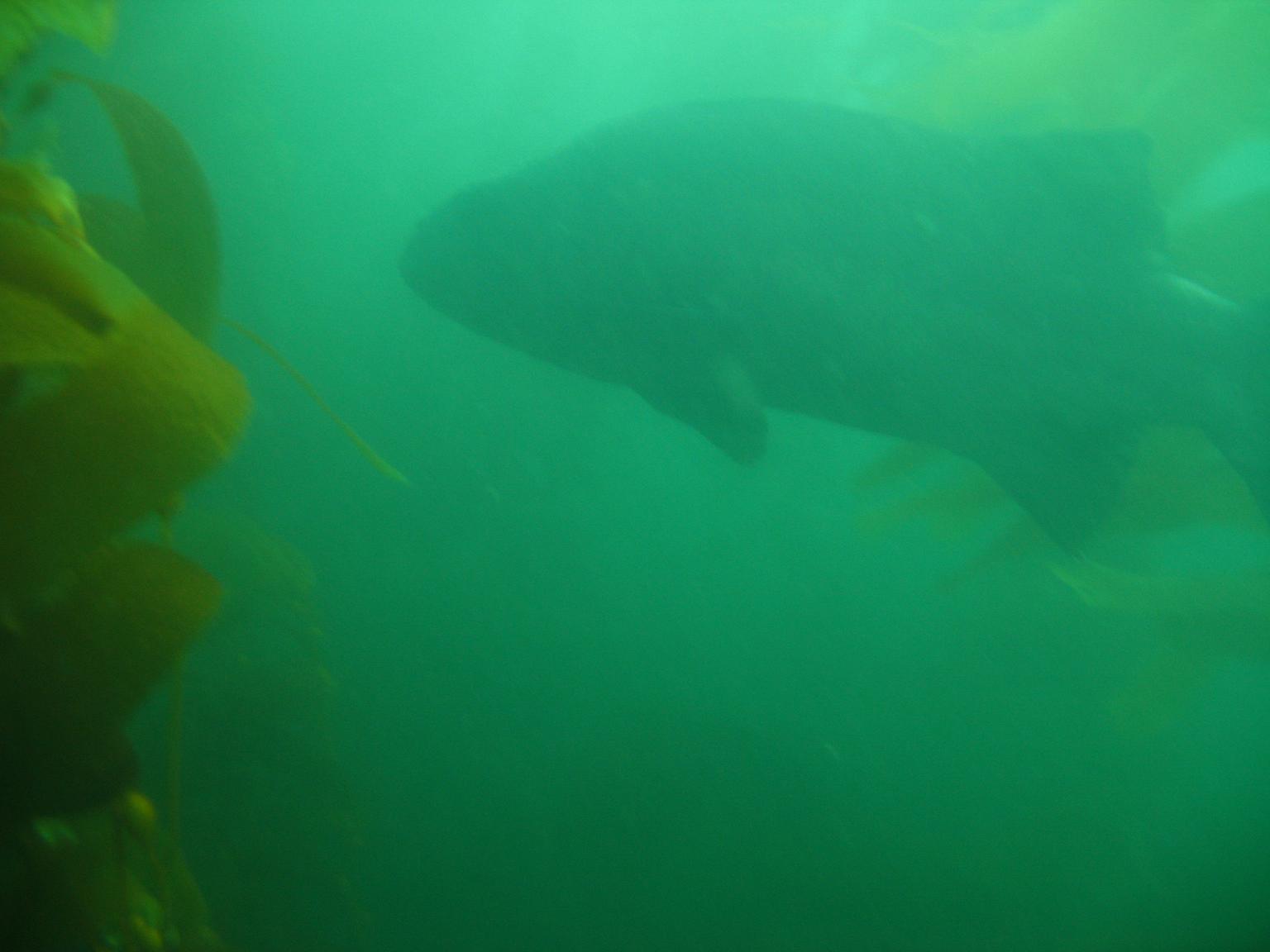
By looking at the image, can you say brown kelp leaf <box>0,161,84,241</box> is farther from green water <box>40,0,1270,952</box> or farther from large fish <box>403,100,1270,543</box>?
green water <box>40,0,1270,952</box>

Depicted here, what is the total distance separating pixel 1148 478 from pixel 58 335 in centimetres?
499

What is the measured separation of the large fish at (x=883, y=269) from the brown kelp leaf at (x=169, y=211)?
201 cm

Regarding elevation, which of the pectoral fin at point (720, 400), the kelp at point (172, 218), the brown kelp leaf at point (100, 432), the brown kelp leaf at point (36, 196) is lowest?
the brown kelp leaf at point (100, 432)

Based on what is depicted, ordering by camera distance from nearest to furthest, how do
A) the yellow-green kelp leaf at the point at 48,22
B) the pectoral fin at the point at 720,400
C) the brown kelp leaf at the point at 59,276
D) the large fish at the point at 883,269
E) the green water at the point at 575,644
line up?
1. the brown kelp leaf at the point at 59,276
2. the yellow-green kelp leaf at the point at 48,22
3. the large fish at the point at 883,269
4. the pectoral fin at the point at 720,400
5. the green water at the point at 575,644

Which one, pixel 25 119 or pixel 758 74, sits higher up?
pixel 758 74

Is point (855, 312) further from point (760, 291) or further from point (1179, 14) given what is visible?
point (1179, 14)

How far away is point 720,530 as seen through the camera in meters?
23.7

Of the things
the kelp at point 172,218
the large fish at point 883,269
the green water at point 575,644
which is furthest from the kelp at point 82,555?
the green water at point 575,644

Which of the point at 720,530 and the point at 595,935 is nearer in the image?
the point at 595,935

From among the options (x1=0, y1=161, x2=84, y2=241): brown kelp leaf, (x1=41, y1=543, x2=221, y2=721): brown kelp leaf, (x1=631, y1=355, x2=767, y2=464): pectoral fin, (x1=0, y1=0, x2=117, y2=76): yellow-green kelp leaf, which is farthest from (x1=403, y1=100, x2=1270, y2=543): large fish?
(x1=41, y1=543, x2=221, y2=721): brown kelp leaf

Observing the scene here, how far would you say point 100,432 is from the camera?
3.65 ft

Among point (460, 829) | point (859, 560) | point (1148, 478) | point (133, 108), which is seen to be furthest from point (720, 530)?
point (133, 108)

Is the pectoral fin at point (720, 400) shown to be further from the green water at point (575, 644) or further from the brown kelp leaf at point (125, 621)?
the green water at point (575, 644)

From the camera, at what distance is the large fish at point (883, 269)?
3.16 metres
